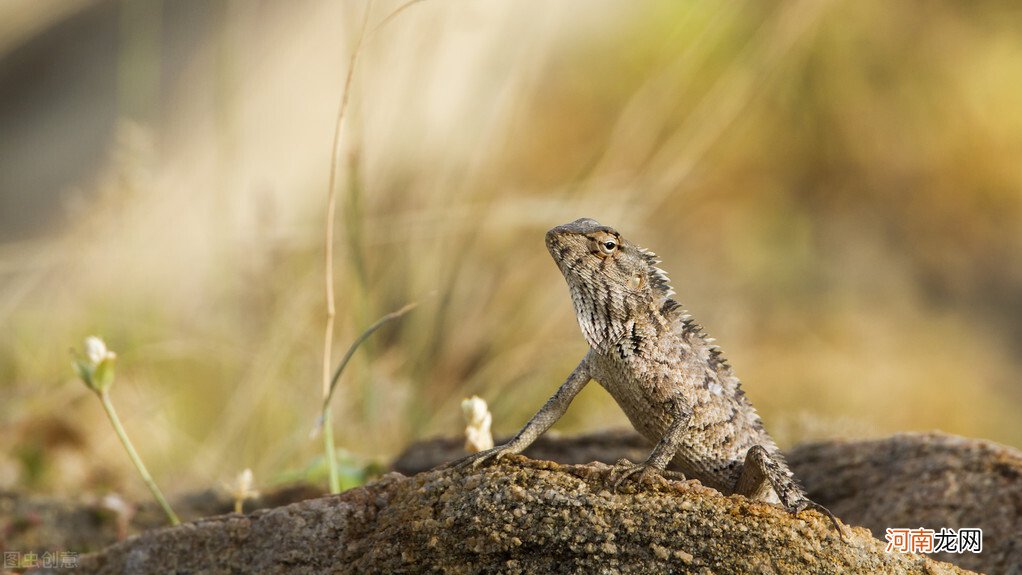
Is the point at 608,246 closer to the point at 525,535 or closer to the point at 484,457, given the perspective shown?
the point at 484,457

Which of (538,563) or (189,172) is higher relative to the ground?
(189,172)

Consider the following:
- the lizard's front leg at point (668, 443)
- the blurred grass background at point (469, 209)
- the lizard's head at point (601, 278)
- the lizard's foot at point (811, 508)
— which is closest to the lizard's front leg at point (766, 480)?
the lizard's foot at point (811, 508)

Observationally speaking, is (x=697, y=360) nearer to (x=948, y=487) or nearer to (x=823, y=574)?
(x=823, y=574)

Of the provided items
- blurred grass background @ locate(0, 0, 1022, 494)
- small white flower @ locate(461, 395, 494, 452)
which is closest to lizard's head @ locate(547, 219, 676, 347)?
small white flower @ locate(461, 395, 494, 452)

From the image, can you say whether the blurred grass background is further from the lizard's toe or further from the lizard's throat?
the lizard's toe

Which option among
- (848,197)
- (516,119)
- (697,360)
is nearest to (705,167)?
(848,197)
